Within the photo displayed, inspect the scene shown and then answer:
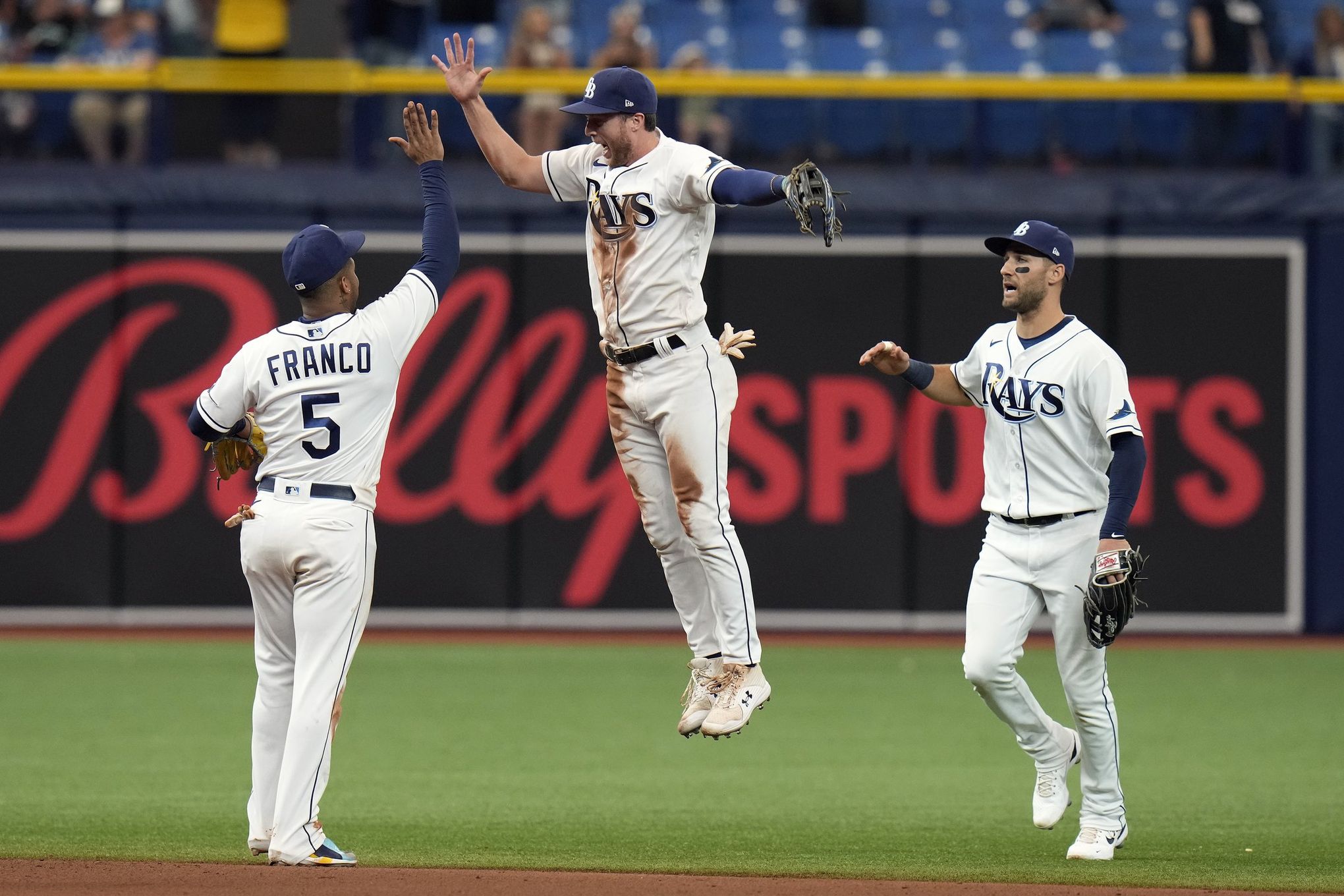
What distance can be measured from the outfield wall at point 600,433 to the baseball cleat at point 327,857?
25.2 ft

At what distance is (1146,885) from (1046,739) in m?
0.85

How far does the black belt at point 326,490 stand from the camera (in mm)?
6875

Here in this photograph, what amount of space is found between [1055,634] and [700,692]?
4.81 feet

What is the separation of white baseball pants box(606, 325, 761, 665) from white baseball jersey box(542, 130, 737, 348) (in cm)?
14

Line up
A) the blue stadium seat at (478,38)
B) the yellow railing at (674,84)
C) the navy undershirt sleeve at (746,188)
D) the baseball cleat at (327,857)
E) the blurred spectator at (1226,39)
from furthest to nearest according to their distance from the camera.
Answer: the blue stadium seat at (478,38), the blurred spectator at (1226,39), the yellow railing at (674,84), the baseball cleat at (327,857), the navy undershirt sleeve at (746,188)

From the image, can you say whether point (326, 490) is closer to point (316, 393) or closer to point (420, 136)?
point (316, 393)

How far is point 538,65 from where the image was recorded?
48.5 feet

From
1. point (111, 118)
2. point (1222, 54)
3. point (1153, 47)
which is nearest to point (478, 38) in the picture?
point (111, 118)

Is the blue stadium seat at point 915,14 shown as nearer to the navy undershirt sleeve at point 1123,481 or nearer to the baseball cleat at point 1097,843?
the navy undershirt sleeve at point 1123,481

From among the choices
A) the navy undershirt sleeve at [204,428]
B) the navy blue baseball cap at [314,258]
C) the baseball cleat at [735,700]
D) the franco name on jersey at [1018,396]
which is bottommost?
the baseball cleat at [735,700]

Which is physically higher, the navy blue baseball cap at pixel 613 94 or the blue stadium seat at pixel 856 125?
the blue stadium seat at pixel 856 125

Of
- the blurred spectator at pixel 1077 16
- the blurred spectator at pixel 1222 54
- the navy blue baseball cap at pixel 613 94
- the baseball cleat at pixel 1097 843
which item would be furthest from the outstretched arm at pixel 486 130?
the blurred spectator at pixel 1077 16

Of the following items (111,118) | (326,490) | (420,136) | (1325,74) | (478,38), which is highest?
(478,38)

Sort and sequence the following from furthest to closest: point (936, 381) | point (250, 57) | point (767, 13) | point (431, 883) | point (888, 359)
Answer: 1. point (767, 13)
2. point (250, 57)
3. point (936, 381)
4. point (888, 359)
5. point (431, 883)
